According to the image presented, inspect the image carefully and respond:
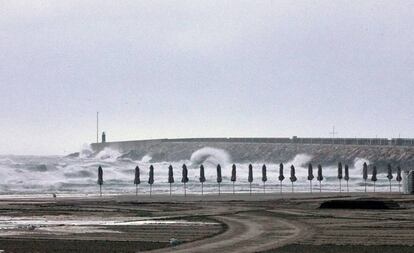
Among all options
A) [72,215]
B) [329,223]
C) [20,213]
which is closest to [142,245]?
[329,223]

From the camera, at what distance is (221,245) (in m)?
30.5

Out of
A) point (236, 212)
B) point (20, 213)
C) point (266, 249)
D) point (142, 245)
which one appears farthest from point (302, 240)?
point (20, 213)

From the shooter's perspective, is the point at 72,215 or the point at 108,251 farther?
the point at 72,215

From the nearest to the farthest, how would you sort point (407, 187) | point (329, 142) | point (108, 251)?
point (108, 251) < point (407, 187) < point (329, 142)

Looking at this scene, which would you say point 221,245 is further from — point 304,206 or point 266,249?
point 304,206

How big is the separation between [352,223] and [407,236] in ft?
21.8

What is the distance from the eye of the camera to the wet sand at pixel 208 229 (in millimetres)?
30406

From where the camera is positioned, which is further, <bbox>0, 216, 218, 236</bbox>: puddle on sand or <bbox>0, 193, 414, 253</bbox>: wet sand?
<bbox>0, 216, 218, 236</bbox>: puddle on sand

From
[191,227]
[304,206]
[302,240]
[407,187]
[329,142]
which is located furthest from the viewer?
[329,142]

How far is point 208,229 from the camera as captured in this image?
37188 millimetres

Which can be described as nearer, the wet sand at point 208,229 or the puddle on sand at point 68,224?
the wet sand at point 208,229

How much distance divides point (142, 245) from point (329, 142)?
171m

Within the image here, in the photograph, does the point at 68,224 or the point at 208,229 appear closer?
the point at 208,229

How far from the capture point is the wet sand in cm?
3041
